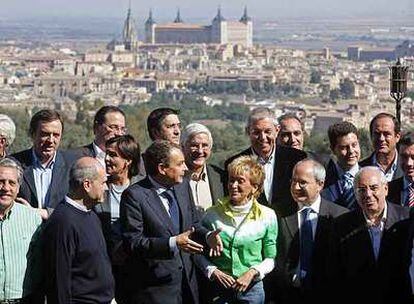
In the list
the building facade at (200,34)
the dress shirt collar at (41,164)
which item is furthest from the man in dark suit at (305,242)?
the building facade at (200,34)

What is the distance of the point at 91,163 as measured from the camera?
4.11 m

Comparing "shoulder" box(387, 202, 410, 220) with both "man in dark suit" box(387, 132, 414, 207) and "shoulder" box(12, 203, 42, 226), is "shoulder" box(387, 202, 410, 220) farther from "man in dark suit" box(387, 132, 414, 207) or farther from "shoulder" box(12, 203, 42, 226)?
Answer: "shoulder" box(12, 203, 42, 226)

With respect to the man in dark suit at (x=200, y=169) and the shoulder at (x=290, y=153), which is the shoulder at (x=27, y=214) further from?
the shoulder at (x=290, y=153)

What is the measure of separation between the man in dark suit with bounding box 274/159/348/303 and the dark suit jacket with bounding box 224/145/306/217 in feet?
0.33

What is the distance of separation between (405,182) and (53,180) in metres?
1.52

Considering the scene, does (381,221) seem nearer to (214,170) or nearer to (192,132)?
(214,170)

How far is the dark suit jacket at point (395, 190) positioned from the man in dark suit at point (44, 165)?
1.40 metres

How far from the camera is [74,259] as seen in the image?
13.4 ft

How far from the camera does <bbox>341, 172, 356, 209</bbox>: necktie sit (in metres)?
4.79

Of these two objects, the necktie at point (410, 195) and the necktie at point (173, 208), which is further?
the necktie at point (410, 195)

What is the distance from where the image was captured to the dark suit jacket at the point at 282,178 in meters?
4.54

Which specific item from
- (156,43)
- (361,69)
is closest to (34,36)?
(156,43)

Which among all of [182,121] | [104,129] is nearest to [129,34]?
[182,121]

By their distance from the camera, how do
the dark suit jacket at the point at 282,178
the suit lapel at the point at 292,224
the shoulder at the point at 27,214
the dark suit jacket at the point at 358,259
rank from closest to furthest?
1. the shoulder at the point at 27,214
2. the dark suit jacket at the point at 358,259
3. the suit lapel at the point at 292,224
4. the dark suit jacket at the point at 282,178
